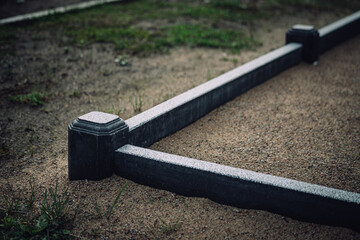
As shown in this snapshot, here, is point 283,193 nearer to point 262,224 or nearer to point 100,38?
point 262,224

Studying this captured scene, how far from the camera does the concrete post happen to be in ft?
10.4

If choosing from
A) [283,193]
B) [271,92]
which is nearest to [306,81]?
[271,92]

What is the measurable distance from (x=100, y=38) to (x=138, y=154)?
4.80m

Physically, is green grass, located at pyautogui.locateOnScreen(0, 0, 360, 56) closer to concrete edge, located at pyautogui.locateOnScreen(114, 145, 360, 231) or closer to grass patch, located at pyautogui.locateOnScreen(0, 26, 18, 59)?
grass patch, located at pyautogui.locateOnScreen(0, 26, 18, 59)

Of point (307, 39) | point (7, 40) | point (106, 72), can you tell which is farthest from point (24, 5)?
point (307, 39)

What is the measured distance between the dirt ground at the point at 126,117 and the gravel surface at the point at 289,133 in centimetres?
2

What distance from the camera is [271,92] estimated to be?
5.38 meters

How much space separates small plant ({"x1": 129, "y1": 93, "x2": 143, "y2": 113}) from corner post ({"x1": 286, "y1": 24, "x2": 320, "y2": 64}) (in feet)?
9.43

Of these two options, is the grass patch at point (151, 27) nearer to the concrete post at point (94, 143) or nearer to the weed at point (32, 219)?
the concrete post at point (94, 143)

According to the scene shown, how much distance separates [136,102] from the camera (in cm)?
471

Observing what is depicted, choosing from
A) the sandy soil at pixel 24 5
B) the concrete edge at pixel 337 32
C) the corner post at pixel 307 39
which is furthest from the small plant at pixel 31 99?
the sandy soil at pixel 24 5

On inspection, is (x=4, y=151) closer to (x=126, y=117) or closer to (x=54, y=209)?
(x=54, y=209)

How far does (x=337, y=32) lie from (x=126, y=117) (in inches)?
188

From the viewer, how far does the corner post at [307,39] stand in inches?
252
